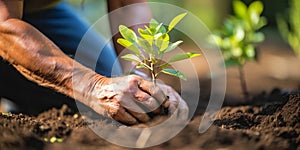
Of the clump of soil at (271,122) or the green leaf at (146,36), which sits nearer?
the clump of soil at (271,122)

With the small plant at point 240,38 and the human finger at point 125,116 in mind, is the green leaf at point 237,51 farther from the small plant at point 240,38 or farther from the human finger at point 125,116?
the human finger at point 125,116

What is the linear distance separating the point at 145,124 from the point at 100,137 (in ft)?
0.63

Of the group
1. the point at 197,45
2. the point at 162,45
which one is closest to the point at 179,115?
the point at 162,45

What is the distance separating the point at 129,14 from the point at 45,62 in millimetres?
745

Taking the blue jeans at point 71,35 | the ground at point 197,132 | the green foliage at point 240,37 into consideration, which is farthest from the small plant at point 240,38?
the blue jeans at point 71,35

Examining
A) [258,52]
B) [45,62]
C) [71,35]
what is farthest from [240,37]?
[258,52]

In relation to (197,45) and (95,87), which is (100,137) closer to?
(95,87)

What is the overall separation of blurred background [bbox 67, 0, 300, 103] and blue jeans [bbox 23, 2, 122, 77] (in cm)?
15

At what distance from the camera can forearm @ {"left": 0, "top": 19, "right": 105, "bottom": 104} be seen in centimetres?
174

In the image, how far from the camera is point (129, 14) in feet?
7.91

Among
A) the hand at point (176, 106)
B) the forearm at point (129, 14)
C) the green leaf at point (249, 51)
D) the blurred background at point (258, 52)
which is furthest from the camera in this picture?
the blurred background at point (258, 52)

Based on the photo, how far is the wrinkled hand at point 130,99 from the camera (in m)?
1.67

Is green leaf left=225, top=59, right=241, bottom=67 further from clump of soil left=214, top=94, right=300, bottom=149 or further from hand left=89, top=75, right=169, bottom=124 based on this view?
hand left=89, top=75, right=169, bottom=124

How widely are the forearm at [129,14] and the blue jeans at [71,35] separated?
0.16 metres
